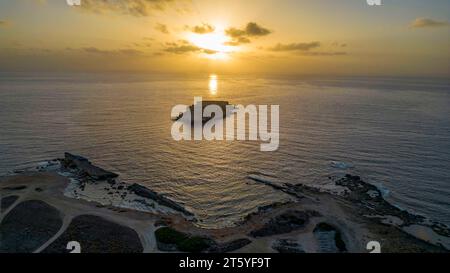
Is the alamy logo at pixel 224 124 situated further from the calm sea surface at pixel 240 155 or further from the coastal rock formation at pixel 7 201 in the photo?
the coastal rock formation at pixel 7 201

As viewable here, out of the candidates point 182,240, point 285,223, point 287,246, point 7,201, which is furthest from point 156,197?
point 287,246

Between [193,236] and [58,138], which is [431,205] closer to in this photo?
[193,236]

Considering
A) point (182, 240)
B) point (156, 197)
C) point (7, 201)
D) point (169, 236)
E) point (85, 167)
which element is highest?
point (85, 167)

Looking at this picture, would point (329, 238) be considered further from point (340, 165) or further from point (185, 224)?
point (340, 165)

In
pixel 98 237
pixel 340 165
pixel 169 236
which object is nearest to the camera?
pixel 98 237

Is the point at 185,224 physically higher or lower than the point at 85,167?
lower

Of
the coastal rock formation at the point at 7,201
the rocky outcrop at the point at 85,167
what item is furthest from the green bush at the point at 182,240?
the coastal rock formation at the point at 7,201
